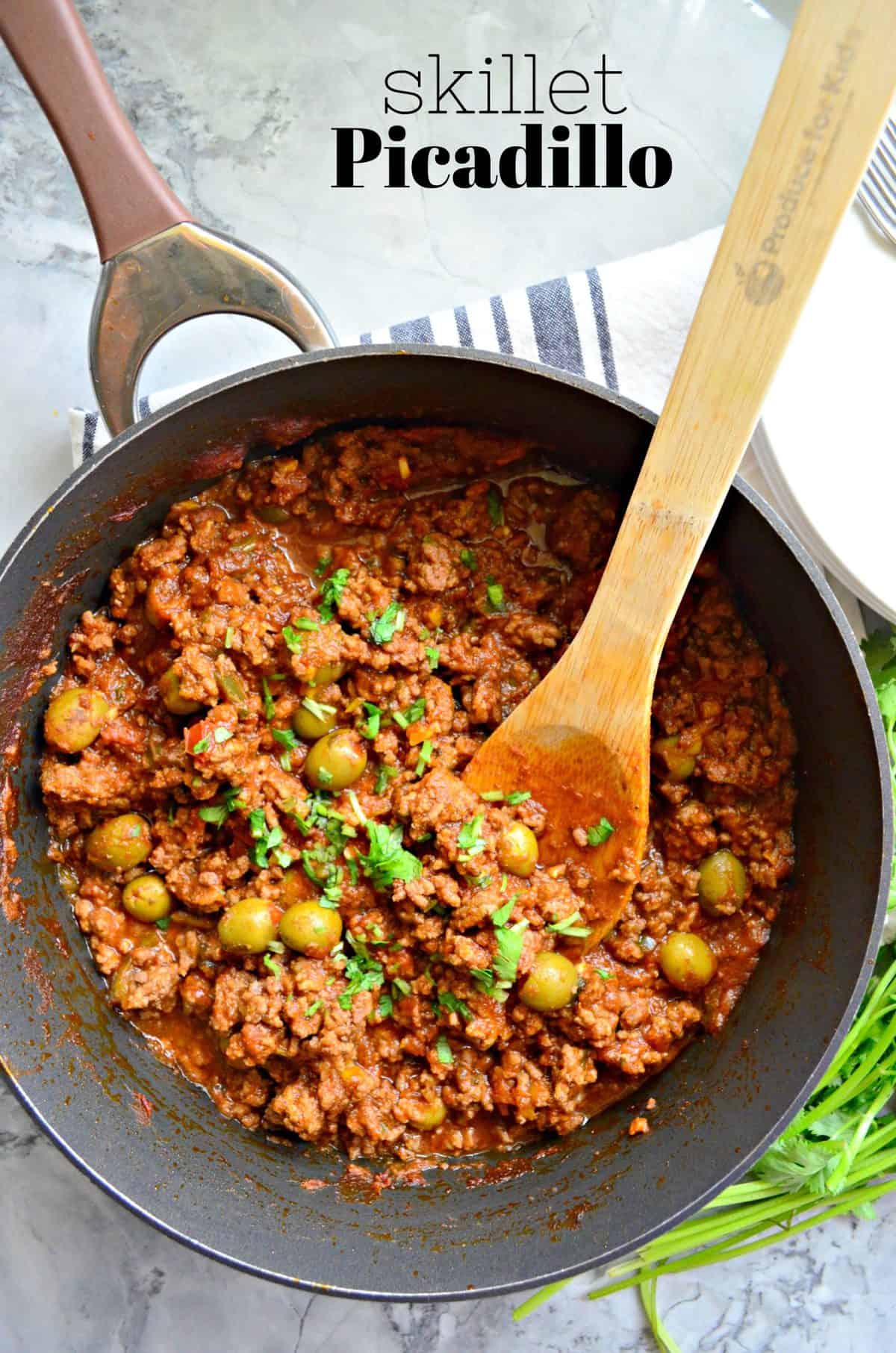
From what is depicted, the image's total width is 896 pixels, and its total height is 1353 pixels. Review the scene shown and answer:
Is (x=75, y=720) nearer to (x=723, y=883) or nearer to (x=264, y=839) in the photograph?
(x=264, y=839)

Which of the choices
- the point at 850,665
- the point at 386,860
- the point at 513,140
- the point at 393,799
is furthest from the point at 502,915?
the point at 513,140

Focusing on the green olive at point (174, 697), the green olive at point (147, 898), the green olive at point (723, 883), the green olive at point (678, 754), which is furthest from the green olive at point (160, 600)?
the green olive at point (723, 883)

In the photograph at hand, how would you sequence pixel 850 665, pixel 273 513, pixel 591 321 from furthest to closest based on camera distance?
1. pixel 591 321
2. pixel 273 513
3. pixel 850 665

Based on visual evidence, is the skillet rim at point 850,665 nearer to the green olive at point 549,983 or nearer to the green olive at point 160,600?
the green olive at point 160,600

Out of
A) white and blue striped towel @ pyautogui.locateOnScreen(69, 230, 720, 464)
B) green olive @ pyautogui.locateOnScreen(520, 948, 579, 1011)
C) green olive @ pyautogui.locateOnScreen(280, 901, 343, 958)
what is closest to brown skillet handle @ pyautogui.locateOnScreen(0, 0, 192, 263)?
white and blue striped towel @ pyautogui.locateOnScreen(69, 230, 720, 464)

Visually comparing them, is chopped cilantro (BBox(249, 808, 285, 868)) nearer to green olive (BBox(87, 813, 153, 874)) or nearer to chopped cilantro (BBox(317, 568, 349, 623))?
green olive (BBox(87, 813, 153, 874))

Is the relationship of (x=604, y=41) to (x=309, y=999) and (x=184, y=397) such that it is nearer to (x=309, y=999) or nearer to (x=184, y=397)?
(x=184, y=397)
